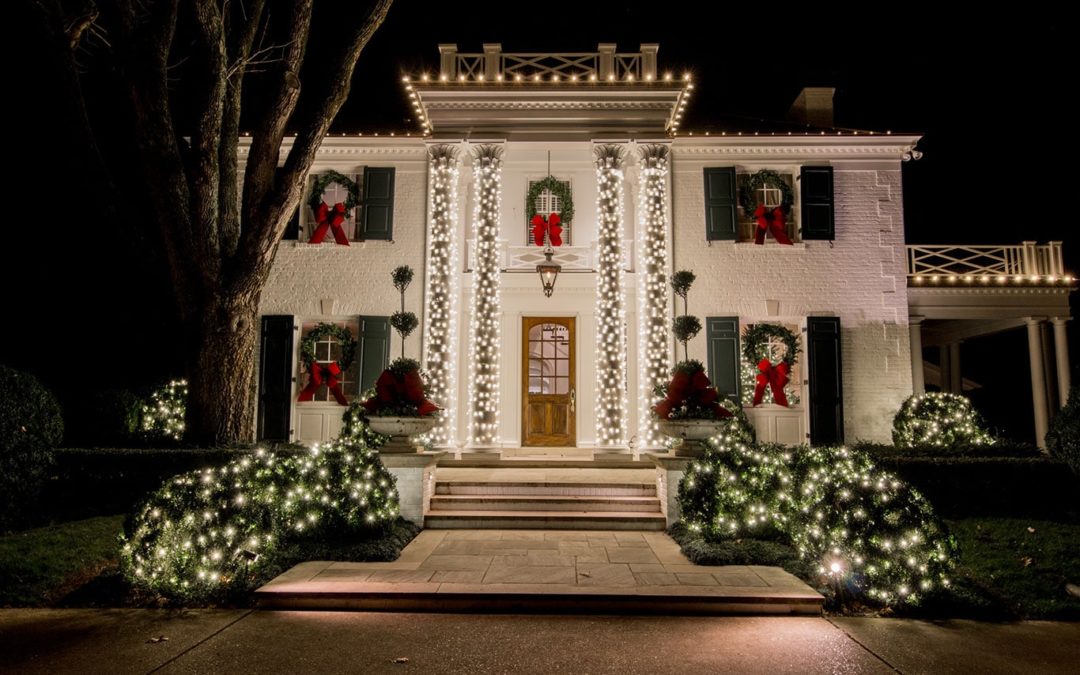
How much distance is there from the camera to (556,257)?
41.5ft

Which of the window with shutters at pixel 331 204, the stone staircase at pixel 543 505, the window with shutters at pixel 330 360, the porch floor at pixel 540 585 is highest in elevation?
the window with shutters at pixel 331 204

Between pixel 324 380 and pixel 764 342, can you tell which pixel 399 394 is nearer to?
pixel 324 380

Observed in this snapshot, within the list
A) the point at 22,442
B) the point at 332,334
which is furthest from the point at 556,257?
the point at 22,442

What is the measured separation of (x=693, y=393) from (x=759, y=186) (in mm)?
6686

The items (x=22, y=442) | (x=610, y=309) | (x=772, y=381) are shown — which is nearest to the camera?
(x=22, y=442)

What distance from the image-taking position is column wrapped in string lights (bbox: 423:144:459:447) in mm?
11250

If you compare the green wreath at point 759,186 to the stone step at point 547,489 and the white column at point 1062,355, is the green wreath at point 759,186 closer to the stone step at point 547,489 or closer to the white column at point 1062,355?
the white column at point 1062,355

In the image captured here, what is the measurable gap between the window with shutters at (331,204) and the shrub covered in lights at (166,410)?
3830mm

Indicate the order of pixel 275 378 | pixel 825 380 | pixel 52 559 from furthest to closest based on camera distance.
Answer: pixel 275 378, pixel 825 380, pixel 52 559

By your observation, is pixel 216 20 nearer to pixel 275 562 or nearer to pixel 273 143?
pixel 273 143

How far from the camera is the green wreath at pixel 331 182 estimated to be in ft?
42.3

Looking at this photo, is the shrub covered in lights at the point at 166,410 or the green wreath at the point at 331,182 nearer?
the shrub covered in lights at the point at 166,410

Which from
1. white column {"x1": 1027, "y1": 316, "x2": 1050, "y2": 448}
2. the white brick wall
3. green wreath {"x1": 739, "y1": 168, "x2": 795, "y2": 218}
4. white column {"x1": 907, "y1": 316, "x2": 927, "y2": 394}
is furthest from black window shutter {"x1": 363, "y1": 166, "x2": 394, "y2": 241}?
white column {"x1": 1027, "y1": 316, "x2": 1050, "y2": 448}

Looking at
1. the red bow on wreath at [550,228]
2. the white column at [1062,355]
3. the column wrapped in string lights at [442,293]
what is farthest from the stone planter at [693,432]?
the white column at [1062,355]
